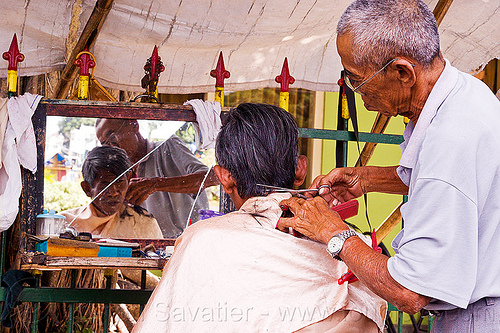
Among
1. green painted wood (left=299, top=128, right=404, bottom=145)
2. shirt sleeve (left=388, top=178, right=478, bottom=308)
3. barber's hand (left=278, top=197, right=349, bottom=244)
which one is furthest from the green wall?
shirt sleeve (left=388, top=178, right=478, bottom=308)

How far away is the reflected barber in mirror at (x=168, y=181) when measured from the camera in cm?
308

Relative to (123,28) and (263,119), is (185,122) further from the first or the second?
(263,119)

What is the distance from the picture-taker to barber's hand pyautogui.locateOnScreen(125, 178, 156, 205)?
10.1ft

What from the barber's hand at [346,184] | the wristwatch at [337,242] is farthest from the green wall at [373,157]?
the wristwatch at [337,242]

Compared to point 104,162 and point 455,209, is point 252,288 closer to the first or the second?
point 455,209

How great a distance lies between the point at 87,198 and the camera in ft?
9.98

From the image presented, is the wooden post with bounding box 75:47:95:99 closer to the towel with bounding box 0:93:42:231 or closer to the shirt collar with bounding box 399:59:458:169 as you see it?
the towel with bounding box 0:93:42:231

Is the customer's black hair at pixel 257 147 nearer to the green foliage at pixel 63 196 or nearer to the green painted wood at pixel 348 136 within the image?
the green painted wood at pixel 348 136

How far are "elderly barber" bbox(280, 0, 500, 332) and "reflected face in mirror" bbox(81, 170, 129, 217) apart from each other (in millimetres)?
1762

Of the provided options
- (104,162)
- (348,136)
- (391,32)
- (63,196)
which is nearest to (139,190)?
(104,162)

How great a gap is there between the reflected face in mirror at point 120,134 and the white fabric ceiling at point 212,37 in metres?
0.62

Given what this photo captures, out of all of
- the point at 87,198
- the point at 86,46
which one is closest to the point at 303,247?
the point at 87,198

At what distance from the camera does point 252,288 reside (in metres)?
1.43

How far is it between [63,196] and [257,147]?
1719 millimetres
